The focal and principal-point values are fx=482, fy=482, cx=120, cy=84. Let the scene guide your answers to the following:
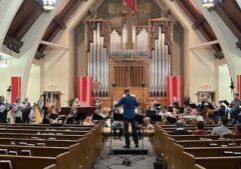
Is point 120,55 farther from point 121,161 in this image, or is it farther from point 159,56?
point 121,161

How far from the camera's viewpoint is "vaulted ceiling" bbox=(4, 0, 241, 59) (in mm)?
17250

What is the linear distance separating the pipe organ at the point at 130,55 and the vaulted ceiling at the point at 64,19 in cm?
168

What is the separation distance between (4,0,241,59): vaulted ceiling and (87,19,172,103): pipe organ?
66.1 inches

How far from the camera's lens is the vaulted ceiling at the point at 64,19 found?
17250mm

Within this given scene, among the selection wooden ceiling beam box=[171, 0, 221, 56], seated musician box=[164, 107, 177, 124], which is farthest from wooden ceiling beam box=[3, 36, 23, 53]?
wooden ceiling beam box=[171, 0, 221, 56]

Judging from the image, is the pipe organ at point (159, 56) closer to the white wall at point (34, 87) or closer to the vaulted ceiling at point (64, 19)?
the vaulted ceiling at point (64, 19)

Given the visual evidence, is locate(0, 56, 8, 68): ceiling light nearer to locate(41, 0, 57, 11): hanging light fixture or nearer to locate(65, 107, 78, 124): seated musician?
locate(41, 0, 57, 11): hanging light fixture

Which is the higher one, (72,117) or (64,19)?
(64,19)

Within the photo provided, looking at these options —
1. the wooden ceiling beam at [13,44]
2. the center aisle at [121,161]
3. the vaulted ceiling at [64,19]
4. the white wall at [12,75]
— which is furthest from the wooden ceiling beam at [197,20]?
the center aisle at [121,161]

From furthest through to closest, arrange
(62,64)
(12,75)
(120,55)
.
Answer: (120,55), (62,64), (12,75)

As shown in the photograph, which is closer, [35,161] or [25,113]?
[35,161]

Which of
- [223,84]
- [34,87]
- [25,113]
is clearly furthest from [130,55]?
[25,113]

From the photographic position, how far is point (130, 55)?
23.8 m

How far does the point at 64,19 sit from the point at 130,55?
3.71m
